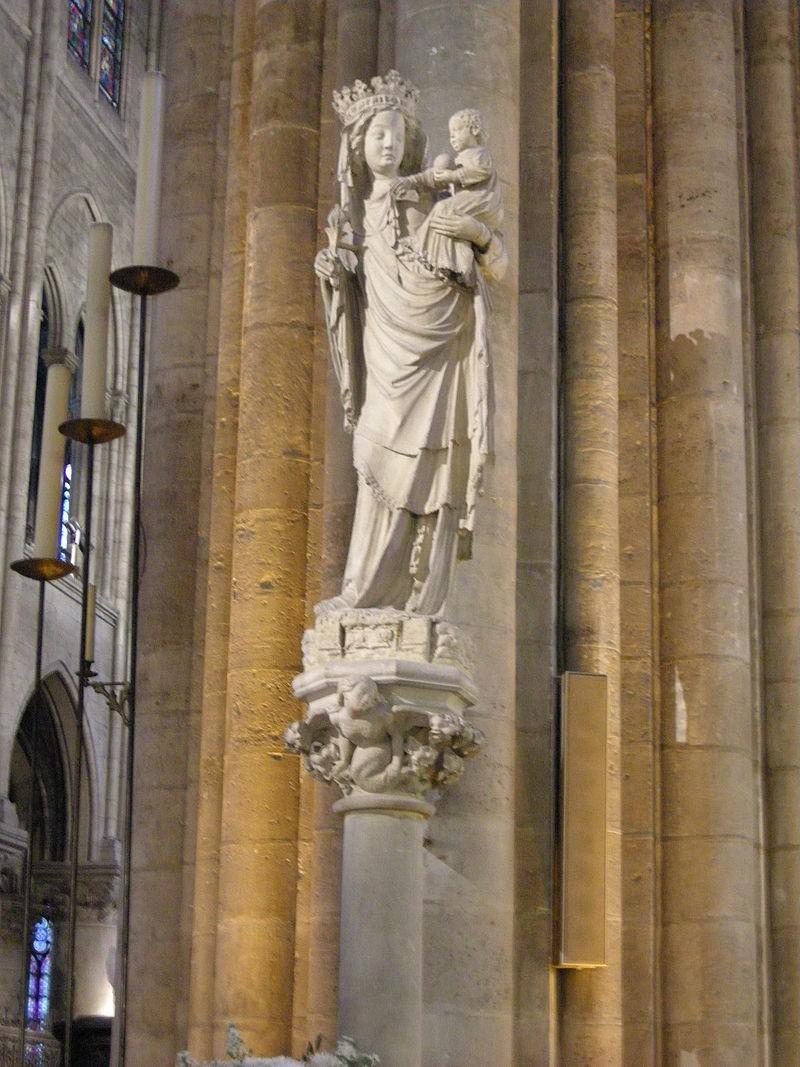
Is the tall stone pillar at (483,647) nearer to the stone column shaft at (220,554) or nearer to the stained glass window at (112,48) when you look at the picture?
the stone column shaft at (220,554)

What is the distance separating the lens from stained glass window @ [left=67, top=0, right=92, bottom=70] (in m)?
29.5

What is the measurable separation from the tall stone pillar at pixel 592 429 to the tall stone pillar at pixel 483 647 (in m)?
0.96

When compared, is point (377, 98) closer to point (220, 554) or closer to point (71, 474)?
point (220, 554)

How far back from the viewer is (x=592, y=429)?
9.23 m

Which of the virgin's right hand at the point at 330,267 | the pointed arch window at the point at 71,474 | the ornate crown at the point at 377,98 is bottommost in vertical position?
the virgin's right hand at the point at 330,267

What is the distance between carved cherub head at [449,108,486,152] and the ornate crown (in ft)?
0.64

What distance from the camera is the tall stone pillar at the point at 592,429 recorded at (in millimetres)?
8336

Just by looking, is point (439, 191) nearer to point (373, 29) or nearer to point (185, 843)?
point (373, 29)

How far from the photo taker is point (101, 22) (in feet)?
99.0

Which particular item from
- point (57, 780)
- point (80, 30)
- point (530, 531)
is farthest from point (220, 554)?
point (80, 30)

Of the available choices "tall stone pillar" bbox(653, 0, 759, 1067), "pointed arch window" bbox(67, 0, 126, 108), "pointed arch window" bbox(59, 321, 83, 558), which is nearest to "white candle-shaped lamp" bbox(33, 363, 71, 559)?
"tall stone pillar" bbox(653, 0, 759, 1067)

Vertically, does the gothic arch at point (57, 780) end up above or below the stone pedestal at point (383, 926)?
above

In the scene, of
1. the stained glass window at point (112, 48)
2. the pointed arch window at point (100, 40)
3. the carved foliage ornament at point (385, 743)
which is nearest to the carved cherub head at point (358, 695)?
the carved foliage ornament at point (385, 743)

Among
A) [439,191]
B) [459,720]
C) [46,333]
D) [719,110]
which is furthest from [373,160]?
[46,333]
